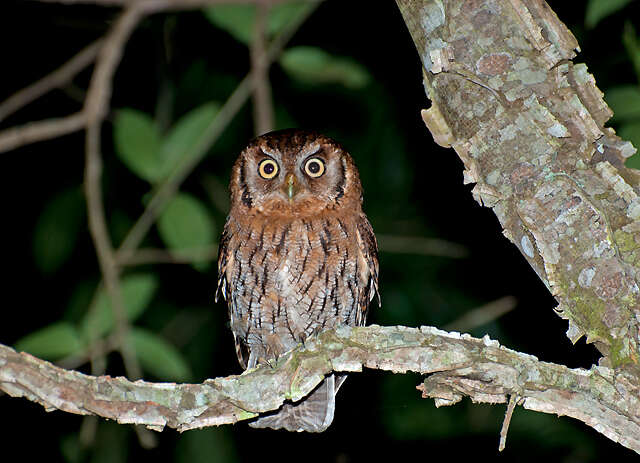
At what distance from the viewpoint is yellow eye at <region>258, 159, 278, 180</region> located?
280 centimetres

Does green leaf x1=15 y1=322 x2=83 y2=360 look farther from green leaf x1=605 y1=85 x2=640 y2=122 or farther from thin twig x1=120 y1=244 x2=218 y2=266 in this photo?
green leaf x1=605 y1=85 x2=640 y2=122

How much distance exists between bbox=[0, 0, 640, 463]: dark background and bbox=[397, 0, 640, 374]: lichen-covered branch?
2.04m

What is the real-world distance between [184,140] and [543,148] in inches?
56.1

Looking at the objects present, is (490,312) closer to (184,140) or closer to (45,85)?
(184,140)

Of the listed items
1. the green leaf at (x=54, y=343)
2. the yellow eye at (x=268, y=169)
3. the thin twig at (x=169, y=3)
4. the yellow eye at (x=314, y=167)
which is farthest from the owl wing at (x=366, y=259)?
the green leaf at (x=54, y=343)

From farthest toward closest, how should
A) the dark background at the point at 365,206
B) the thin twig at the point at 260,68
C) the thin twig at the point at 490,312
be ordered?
the dark background at the point at 365,206, the thin twig at the point at 490,312, the thin twig at the point at 260,68

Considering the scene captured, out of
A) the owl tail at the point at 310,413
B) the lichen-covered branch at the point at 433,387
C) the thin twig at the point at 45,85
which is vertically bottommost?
the lichen-covered branch at the point at 433,387

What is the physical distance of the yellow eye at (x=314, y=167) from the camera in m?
2.82

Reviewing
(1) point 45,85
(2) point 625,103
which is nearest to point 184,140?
(1) point 45,85

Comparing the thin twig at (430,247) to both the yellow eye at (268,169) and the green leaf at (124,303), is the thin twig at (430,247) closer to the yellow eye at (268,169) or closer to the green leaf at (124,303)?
the yellow eye at (268,169)

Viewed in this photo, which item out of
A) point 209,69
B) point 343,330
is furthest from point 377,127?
point 343,330

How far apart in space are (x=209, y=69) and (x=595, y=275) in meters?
3.33

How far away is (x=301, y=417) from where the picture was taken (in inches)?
113

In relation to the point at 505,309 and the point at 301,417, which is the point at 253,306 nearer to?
the point at 301,417
